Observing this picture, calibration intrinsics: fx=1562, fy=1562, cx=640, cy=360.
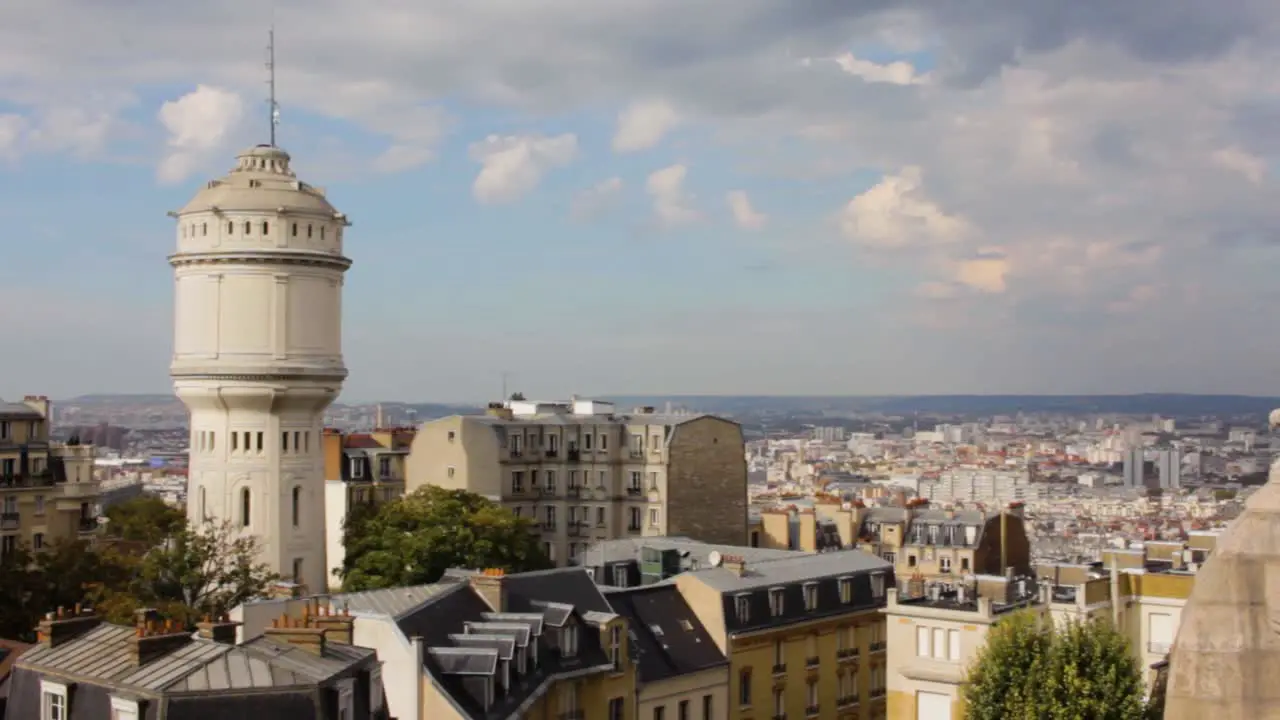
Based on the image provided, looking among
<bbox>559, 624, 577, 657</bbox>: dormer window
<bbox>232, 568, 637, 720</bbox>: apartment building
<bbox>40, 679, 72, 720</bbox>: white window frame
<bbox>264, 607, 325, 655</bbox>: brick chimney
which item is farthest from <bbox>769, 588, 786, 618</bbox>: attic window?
<bbox>40, 679, 72, 720</bbox>: white window frame

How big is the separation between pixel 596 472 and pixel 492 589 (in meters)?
39.6

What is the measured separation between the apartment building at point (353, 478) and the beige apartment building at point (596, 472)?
4703 mm

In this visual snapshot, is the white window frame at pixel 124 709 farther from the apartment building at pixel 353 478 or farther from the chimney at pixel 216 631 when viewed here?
the apartment building at pixel 353 478

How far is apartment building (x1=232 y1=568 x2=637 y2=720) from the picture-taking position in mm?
33594

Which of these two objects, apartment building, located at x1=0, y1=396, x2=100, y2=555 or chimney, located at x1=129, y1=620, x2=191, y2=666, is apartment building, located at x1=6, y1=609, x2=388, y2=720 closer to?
chimney, located at x1=129, y1=620, x2=191, y2=666

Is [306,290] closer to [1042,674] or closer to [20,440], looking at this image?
[20,440]

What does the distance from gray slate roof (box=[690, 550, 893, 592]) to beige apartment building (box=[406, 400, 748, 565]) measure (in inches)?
879

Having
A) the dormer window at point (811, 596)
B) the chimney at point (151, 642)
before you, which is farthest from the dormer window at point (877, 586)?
the chimney at point (151, 642)

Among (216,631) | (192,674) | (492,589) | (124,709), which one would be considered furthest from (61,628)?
(492,589)

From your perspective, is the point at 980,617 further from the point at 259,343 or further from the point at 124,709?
the point at 259,343

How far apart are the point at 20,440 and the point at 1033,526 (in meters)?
88.5

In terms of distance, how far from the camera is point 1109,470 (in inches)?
7726

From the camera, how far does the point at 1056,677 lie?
35.3 m

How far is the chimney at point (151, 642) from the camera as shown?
84.9 feet
